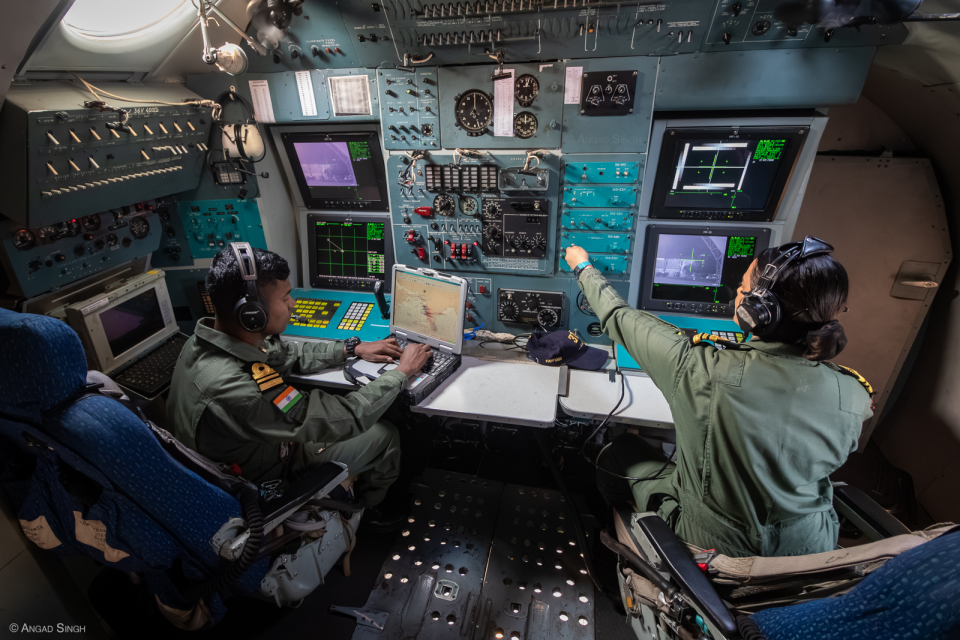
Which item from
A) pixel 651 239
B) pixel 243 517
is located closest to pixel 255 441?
pixel 243 517

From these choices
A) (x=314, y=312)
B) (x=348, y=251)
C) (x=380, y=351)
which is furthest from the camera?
(x=348, y=251)

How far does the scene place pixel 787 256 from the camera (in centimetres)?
128

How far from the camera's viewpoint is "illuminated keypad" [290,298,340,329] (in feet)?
8.53

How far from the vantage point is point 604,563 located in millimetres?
2154

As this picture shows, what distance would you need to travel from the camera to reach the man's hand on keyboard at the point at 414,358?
1.95 metres

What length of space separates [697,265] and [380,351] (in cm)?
173

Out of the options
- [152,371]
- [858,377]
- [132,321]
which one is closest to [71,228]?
[132,321]

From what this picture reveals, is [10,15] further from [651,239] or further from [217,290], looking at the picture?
[651,239]

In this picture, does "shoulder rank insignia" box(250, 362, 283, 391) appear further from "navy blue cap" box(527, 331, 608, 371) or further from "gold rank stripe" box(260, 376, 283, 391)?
"navy blue cap" box(527, 331, 608, 371)

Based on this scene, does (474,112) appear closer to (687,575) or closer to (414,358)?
(414,358)

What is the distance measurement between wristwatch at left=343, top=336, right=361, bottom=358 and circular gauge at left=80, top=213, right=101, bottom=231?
4.26 ft

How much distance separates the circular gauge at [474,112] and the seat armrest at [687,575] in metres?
1.86

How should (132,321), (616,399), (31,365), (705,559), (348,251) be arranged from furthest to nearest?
1. (348,251)
2. (132,321)
3. (616,399)
4. (705,559)
5. (31,365)

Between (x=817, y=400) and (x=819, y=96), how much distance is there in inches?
57.5
